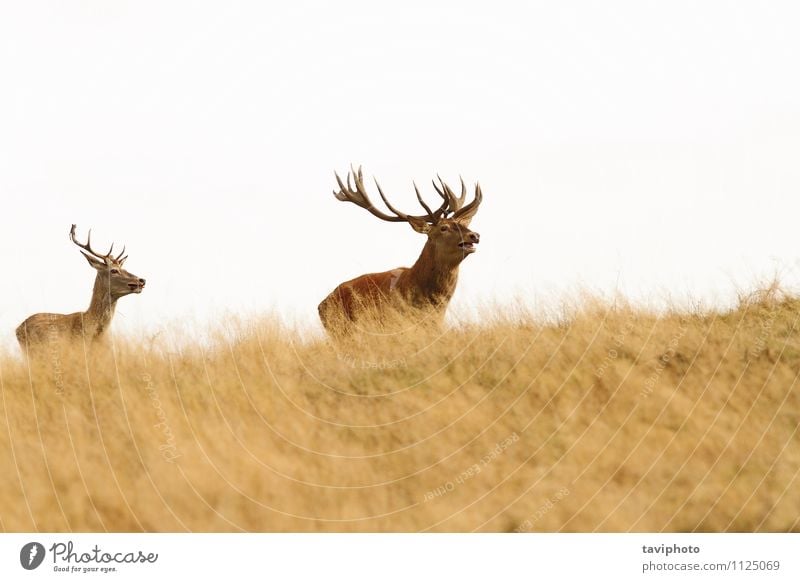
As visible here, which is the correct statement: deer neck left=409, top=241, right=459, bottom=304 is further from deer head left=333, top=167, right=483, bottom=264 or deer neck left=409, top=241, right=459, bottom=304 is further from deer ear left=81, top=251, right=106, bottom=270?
deer ear left=81, top=251, right=106, bottom=270

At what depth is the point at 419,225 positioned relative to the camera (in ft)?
40.0

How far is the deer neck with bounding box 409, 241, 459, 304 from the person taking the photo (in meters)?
11.8

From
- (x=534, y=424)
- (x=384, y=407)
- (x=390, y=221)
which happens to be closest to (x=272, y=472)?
(x=384, y=407)

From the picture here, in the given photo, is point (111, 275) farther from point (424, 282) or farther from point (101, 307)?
point (424, 282)

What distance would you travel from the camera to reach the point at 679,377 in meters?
9.08

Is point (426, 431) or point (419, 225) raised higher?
point (419, 225)

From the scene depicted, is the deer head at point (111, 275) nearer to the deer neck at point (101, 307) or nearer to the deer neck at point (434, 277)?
the deer neck at point (101, 307)

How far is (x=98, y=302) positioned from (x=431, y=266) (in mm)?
4944

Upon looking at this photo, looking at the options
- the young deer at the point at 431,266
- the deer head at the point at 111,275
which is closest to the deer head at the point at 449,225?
the young deer at the point at 431,266
